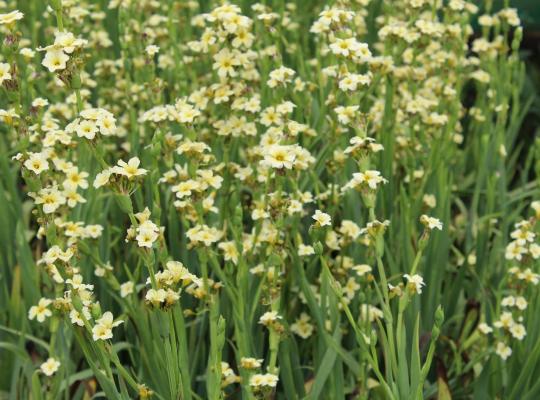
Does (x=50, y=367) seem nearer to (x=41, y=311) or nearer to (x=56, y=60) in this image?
(x=41, y=311)

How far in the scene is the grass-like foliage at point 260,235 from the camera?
7.86ft

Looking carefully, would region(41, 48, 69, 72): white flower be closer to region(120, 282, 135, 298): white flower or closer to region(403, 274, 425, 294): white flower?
region(120, 282, 135, 298): white flower

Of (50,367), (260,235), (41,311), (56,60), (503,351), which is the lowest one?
(503,351)

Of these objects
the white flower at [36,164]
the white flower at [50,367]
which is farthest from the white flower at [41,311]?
the white flower at [36,164]

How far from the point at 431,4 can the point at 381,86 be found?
53 cm

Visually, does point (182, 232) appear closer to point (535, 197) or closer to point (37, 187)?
point (37, 187)

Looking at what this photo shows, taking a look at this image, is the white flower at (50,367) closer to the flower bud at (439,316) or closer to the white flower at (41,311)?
the white flower at (41,311)

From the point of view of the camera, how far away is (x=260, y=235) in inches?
113

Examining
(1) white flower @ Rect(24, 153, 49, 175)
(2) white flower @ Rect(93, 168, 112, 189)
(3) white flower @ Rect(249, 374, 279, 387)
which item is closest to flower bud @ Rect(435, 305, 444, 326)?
(3) white flower @ Rect(249, 374, 279, 387)

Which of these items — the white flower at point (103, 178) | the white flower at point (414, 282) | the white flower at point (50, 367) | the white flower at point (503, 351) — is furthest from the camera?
the white flower at point (503, 351)

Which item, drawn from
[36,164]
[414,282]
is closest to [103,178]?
[36,164]

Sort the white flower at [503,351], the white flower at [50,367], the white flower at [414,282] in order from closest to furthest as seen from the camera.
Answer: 1. the white flower at [414,282]
2. the white flower at [50,367]
3. the white flower at [503,351]

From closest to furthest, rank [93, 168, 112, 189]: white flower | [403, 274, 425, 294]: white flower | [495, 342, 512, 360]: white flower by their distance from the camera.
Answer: [93, 168, 112, 189]: white flower → [403, 274, 425, 294]: white flower → [495, 342, 512, 360]: white flower

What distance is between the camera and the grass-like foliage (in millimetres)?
2395
